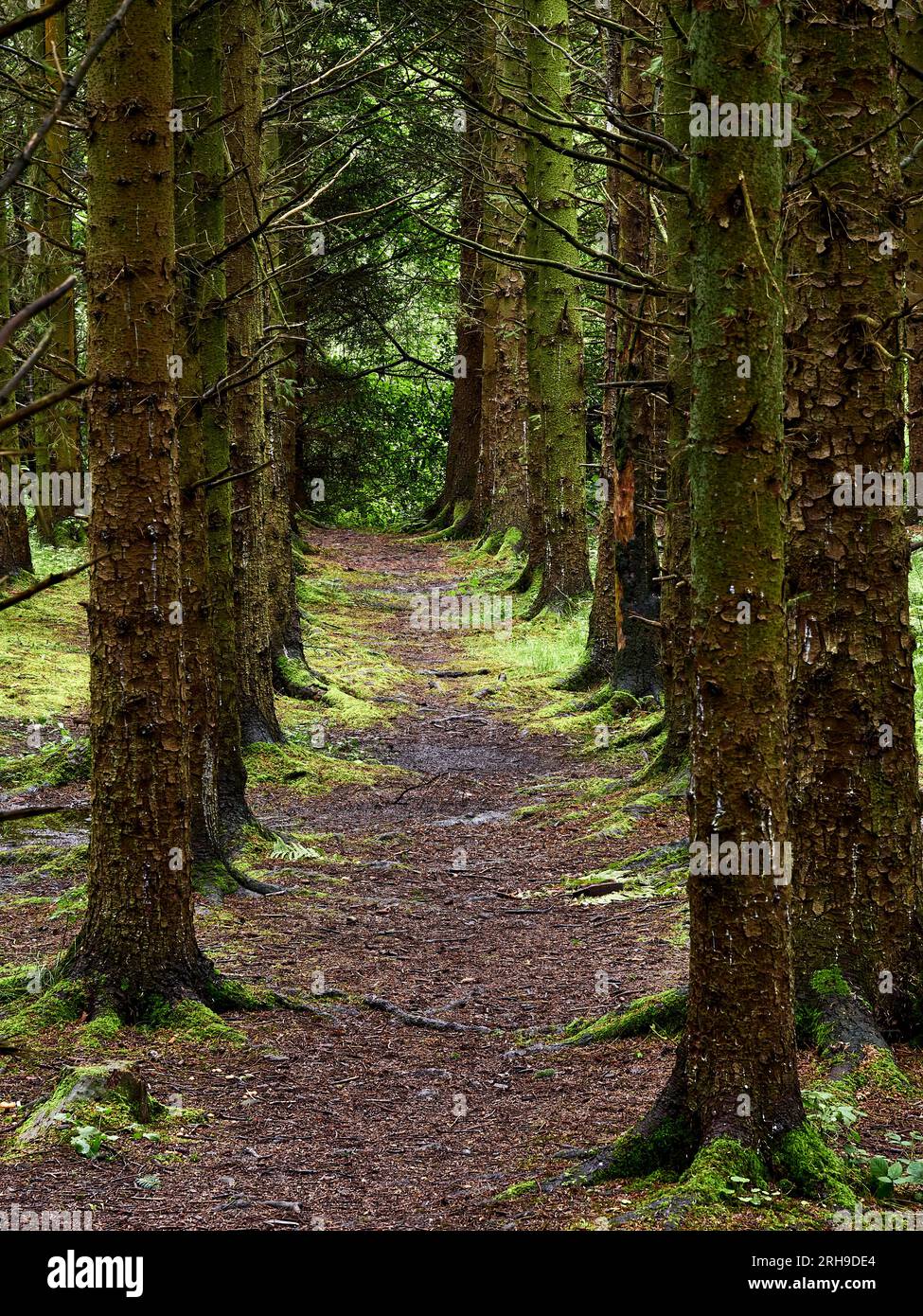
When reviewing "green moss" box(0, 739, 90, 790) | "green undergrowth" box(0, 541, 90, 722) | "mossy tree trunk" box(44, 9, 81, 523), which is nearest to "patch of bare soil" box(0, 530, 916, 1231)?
"green moss" box(0, 739, 90, 790)

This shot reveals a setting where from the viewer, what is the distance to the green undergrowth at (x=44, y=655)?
1299 cm

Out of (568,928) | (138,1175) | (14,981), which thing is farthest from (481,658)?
(138,1175)

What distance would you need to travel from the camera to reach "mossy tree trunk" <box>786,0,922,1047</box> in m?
4.98

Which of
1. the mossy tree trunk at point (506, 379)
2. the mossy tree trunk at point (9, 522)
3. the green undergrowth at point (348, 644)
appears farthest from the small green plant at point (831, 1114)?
the mossy tree trunk at point (506, 379)

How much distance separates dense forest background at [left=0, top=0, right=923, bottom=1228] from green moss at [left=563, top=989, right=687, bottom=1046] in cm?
2

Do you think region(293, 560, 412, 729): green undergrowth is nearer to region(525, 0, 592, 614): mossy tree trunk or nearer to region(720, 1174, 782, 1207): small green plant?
region(525, 0, 592, 614): mossy tree trunk

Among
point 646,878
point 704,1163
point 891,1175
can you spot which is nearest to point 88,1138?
point 704,1163

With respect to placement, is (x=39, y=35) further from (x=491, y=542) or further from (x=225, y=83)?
(x=491, y=542)

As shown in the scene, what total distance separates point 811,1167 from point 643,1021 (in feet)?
6.26

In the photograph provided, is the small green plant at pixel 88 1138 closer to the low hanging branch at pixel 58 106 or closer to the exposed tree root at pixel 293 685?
the low hanging branch at pixel 58 106

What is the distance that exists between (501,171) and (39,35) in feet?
28.6

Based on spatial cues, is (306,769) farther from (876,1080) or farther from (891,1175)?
(891,1175)

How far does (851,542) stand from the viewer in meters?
4.99

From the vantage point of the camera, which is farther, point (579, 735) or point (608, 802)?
point (579, 735)
